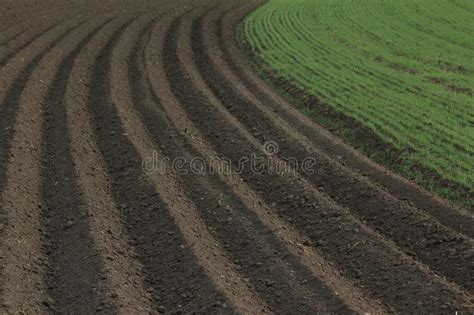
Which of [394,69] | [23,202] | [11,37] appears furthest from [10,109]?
[394,69]

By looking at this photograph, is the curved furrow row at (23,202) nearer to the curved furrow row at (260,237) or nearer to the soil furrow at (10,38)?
Answer: the curved furrow row at (260,237)

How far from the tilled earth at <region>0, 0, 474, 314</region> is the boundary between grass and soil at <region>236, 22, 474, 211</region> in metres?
0.33

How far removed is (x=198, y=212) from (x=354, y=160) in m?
3.13

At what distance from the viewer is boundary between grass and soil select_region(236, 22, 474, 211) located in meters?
9.32

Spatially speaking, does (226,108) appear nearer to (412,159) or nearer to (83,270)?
(412,159)

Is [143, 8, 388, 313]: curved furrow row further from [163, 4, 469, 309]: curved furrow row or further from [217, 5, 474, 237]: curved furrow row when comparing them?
[217, 5, 474, 237]: curved furrow row

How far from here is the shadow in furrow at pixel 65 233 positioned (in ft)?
22.1

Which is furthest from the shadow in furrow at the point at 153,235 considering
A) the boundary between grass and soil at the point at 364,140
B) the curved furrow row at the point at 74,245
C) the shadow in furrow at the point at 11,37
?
the shadow in furrow at the point at 11,37

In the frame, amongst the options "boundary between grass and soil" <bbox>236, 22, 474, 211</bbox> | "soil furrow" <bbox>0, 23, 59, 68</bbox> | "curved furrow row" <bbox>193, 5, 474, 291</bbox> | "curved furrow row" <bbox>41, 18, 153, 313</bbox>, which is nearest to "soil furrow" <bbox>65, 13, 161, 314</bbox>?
"curved furrow row" <bbox>41, 18, 153, 313</bbox>

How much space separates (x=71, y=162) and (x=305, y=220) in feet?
12.6

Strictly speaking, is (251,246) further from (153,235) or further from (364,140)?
(364,140)

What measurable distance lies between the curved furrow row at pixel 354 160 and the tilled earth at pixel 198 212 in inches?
1.3

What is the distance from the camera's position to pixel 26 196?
8.82 m

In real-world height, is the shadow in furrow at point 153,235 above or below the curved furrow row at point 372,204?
above
